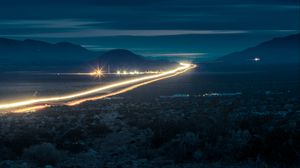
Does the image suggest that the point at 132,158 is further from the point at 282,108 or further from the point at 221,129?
the point at 282,108

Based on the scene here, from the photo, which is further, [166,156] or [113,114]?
[113,114]

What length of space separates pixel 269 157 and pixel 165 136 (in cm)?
485

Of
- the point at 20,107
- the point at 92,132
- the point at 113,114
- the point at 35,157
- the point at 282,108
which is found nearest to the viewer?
the point at 35,157

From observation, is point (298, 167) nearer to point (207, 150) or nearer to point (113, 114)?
point (207, 150)

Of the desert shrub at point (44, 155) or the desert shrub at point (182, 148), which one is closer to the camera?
the desert shrub at point (44, 155)

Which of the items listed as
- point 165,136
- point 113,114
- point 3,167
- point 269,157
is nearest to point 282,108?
point 113,114

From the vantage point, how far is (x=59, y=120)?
32.2 m

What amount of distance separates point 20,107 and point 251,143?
30200mm

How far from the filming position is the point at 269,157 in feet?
63.7

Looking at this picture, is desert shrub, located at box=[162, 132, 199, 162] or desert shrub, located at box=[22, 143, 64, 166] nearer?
desert shrub, located at box=[22, 143, 64, 166]

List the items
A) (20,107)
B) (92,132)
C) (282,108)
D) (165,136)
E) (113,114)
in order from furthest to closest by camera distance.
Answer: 1. (20,107)
2. (282,108)
3. (113,114)
4. (92,132)
5. (165,136)

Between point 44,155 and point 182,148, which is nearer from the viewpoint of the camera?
point 44,155

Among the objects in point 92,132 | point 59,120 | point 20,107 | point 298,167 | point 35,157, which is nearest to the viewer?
point 298,167

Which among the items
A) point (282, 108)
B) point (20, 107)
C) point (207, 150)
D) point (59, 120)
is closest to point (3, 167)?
point (207, 150)
